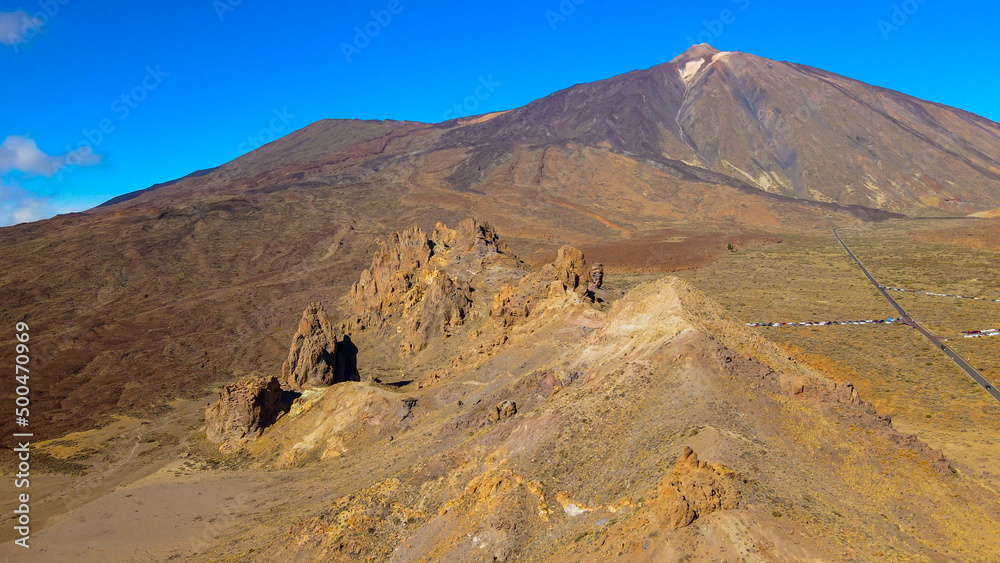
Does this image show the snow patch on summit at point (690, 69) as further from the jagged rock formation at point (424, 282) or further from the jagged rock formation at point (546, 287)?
the jagged rock formation at point (546, 287)

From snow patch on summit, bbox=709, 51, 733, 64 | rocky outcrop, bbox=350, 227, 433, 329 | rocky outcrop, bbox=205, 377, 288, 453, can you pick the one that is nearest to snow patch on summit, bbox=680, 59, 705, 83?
snow patch on summit, bbox=709, 51, 733, 64

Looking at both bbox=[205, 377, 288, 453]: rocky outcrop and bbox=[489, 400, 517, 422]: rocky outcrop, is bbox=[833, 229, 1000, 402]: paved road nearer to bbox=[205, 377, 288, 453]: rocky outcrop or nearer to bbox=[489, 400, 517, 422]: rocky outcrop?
bbox=[489, 400, 517, 422]: rocky outcrop

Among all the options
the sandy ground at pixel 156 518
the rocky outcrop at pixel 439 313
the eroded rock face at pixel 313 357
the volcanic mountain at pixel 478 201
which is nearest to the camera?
the sandy ground at pixel 156 518

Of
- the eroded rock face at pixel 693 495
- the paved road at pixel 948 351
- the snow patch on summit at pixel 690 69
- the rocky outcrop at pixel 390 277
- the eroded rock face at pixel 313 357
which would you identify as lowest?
the paved road at pixel 948 351

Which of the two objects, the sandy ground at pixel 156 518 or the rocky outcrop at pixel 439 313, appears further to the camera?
the rocky outcrop at pixel 439 313

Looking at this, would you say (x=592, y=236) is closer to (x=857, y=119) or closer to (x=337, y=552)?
(x=337, y=552)

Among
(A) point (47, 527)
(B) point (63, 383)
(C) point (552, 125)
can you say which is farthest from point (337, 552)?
(C) point (552, 125)

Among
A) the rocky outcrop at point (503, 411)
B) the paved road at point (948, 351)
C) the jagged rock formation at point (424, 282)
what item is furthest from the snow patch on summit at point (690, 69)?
the rocky outcrop at point (503, 411)
